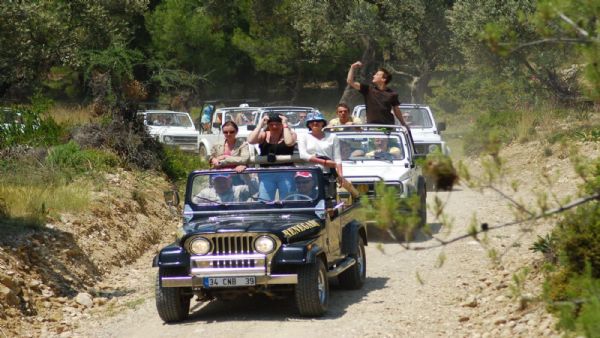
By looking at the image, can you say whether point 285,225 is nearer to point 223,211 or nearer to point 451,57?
point 223,211

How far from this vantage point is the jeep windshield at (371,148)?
16.0 meters

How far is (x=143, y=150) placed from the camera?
20.1 meters

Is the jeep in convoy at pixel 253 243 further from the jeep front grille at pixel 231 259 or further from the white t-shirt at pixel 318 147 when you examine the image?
the white t-shirt at pixel 318 147

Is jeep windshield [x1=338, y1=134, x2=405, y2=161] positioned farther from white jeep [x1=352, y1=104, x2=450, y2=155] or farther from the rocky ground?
white jeep [x1=352, y1=104, x2=450, y2=155]

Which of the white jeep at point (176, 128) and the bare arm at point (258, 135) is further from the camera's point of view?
the white jeep at point (176, 128)

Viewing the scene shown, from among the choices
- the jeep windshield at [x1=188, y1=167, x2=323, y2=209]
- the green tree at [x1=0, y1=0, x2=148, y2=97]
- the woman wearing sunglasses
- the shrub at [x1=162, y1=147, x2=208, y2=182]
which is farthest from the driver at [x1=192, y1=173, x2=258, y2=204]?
the shrub at [x1=162, y1=147, x2=208, y2=182]

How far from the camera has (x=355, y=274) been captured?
11.7 m

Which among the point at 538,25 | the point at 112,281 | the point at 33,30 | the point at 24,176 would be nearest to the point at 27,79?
the point at 33,30

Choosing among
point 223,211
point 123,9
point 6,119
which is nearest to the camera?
point 223,211

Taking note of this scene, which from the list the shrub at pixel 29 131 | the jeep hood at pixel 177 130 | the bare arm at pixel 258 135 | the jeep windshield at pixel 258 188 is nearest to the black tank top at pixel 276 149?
Answer: the bare arm at pixel 258 135

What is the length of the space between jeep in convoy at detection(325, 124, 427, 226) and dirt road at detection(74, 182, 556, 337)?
6.10 ft

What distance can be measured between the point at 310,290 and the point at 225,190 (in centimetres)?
178

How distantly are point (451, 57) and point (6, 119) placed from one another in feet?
71.6

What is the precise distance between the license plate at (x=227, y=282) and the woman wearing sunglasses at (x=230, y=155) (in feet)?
5.41
